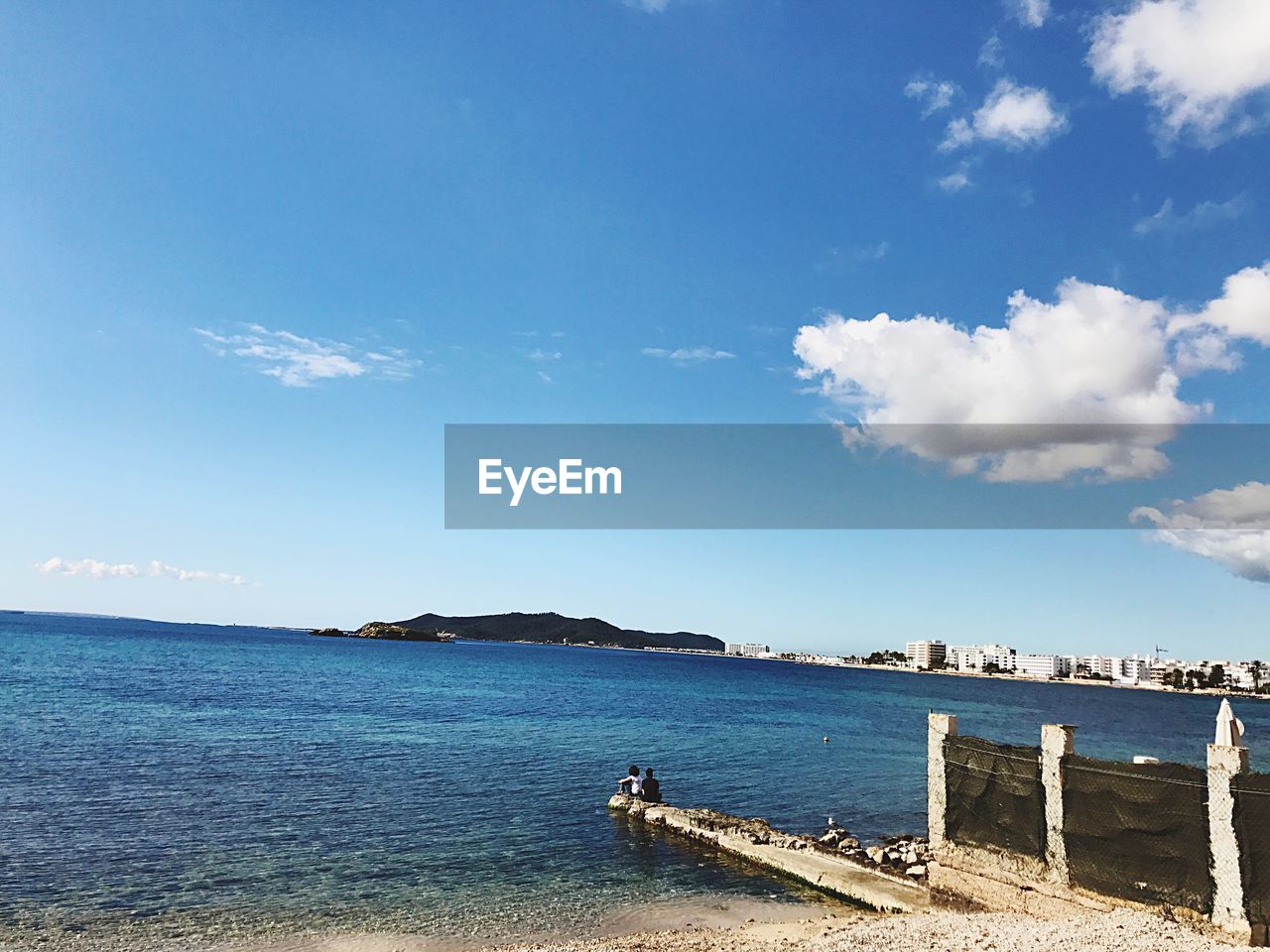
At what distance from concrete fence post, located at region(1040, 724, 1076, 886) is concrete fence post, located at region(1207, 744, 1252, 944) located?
7.68ft

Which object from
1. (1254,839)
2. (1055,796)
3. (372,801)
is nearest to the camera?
(1254,839)

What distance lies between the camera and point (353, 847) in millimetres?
22031

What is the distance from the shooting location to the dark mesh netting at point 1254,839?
12367mm

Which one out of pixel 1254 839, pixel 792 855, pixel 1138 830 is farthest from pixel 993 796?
pixel 792 855

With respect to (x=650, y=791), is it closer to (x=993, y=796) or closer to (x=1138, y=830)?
(x=993, y=796)

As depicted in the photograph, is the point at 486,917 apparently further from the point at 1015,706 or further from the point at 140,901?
the point at 1015,706

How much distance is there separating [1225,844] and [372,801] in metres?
24.8

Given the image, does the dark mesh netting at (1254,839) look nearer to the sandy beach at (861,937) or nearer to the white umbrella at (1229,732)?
the white umbrella at (1229,732)

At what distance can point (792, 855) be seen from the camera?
71.2 ft

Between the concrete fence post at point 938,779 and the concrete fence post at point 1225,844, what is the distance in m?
4.70

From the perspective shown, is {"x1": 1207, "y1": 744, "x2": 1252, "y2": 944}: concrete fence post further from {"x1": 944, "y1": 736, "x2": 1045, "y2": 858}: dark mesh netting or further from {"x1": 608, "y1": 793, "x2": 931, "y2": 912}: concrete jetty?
{"x1": 608, "y1": 793, "x2": 931, "y2": 912}: concrete jetty

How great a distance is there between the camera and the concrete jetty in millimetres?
18453

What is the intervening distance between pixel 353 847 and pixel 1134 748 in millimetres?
60511

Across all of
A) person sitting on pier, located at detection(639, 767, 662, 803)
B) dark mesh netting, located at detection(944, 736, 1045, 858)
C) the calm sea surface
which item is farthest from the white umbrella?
person sitting on pier, located at detection(639, 767, 662, 803)
